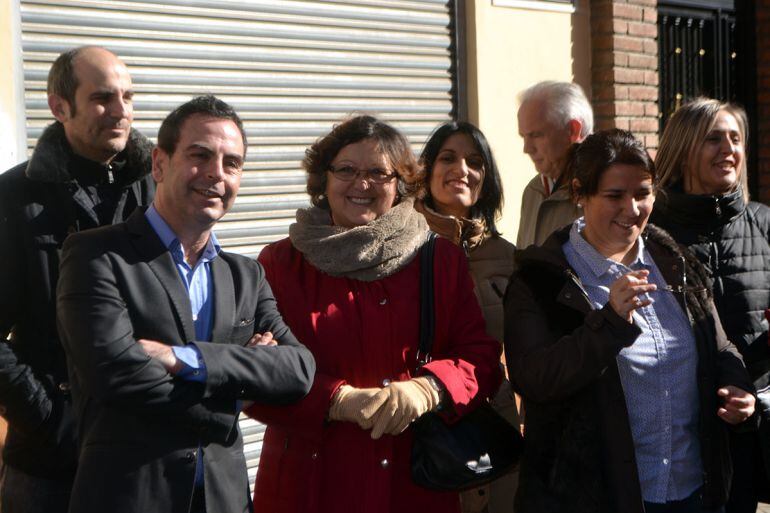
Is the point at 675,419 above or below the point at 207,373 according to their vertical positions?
below

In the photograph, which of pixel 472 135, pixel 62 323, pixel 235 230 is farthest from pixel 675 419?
pixel 235 230

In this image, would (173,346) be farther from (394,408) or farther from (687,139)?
(687,139)

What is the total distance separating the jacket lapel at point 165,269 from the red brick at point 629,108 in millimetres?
5214

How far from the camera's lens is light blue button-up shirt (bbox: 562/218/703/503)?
3211 millimetres

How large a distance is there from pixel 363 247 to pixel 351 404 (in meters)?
0.55

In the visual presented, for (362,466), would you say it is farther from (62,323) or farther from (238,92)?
(238,92)

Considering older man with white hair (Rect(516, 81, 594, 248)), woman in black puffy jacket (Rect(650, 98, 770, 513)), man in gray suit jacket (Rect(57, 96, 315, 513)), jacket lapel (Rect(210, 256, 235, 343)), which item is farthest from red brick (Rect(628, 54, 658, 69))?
jacket lapel (Rect(210, 256, 235, 343))

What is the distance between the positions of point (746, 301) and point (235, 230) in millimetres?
2849

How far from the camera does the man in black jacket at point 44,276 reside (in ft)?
10.4

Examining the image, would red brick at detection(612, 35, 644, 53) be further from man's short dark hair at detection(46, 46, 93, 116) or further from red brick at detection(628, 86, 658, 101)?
man's short dark hair at detection(46, 46, 93, 116)

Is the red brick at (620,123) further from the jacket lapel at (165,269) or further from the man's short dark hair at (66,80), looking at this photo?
the jacket lapel at (165,269)

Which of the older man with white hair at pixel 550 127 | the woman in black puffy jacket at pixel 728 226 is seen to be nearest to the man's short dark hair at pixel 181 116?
the woman in black puffy jacket at pixel 728 226

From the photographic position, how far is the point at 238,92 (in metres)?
5.61

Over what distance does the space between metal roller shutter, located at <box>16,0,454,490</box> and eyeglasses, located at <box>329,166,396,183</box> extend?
207cm
